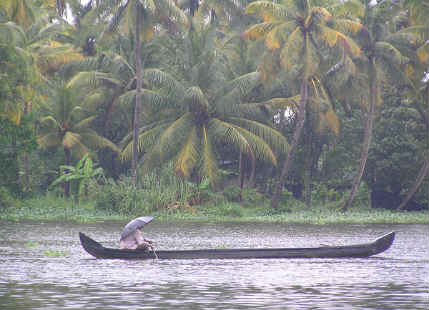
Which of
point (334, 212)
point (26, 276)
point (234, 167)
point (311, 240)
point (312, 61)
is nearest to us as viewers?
point (26, 276)

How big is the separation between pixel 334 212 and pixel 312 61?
803cm

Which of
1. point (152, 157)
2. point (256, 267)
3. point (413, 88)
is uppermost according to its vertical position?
point (413, 88)

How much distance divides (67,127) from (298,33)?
530 inches

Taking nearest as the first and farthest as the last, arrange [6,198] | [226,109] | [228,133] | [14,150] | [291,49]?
1. [6,198]
2. [14,150]
3. [291,49]
4. [228,133]
5. [226,109]

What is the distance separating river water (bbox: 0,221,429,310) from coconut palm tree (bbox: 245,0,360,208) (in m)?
11.6

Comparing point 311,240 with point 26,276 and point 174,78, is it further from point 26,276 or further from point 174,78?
point 174,78

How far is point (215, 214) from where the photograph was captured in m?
40.1

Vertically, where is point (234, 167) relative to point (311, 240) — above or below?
above

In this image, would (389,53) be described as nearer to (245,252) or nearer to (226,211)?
(226,211)

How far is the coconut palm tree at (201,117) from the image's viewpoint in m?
40.4

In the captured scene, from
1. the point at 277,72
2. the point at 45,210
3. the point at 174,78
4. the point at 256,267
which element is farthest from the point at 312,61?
the point at 256,267

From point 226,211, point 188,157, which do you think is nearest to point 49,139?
point 188,157

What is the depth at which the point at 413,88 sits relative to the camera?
41375mm

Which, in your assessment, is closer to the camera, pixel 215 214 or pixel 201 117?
pixel 215 214
